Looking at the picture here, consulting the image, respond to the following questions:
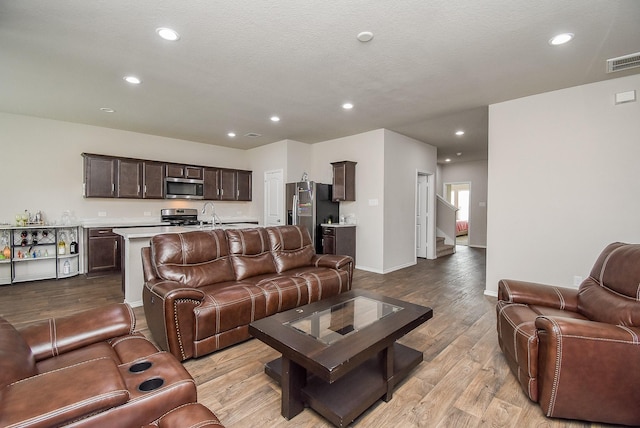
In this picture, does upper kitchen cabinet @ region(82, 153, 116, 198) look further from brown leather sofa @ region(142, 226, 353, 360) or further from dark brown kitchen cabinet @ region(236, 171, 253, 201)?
brown leather sofa @ region(142, 226, 353, 360)

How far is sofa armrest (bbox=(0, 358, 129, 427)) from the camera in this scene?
87 centimetres

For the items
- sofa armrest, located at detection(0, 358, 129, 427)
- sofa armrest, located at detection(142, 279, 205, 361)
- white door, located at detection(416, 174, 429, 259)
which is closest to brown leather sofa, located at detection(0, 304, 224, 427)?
sofa armrest, located at detection(0, 358, 129, 427)

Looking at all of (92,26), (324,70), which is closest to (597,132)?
(324,70)

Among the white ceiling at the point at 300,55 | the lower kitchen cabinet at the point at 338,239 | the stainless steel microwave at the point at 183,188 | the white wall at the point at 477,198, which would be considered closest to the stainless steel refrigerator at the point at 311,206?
the lower kitchen cabinet at the point at 338,239

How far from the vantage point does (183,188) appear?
6270 mm

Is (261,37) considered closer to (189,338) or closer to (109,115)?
(189,338)

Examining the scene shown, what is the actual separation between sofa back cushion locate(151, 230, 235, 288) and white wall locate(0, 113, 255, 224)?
152 inches

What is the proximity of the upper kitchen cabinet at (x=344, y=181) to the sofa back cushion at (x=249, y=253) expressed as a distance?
2.60 metres

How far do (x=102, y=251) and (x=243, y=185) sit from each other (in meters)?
3.15

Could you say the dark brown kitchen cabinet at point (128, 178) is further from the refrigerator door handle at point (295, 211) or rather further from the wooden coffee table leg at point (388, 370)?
the wooden coffee table leg at point (388, 370)

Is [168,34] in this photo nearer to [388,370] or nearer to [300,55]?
[300,55]

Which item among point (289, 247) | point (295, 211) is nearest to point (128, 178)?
point (295, 211)

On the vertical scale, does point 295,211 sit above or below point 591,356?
above

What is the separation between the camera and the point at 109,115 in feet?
15.6
